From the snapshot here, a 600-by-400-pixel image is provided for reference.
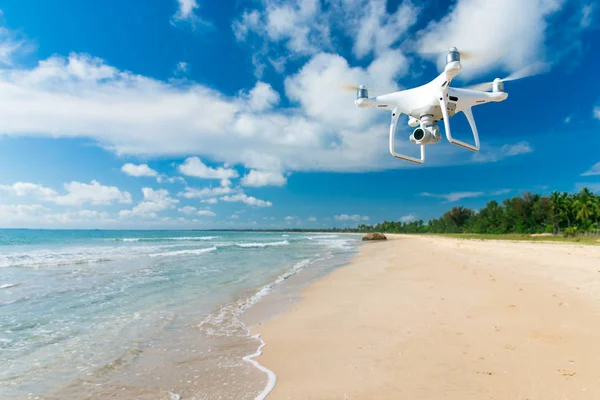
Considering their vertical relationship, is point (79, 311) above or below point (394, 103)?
below

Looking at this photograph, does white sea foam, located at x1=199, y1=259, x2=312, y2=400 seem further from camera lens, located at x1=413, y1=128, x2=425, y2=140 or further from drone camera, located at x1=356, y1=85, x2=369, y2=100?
drone camera, located at x1=356, y1=85, x2=369, y2=100

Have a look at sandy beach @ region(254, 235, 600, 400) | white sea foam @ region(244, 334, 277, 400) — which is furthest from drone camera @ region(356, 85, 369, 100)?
white sea foam @ region(244, 334, 277, 400)

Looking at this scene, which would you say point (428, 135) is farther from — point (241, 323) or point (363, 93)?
point (241, 323)

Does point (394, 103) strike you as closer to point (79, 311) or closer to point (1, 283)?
point (79, 311)

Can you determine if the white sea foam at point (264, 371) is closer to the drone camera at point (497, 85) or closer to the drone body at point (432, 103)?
the drone body at point (432, 103)

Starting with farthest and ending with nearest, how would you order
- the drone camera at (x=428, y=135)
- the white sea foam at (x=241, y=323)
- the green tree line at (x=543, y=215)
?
the green tree line at (x=543, y=215) → the white sea foam at (x=241, y=323) → the drone camera at (x=428, y=135)

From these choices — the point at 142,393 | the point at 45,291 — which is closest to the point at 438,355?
the point at 142,393

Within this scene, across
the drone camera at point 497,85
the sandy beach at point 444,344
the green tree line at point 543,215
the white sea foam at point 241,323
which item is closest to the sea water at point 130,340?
the white sea foam at point 241,323
